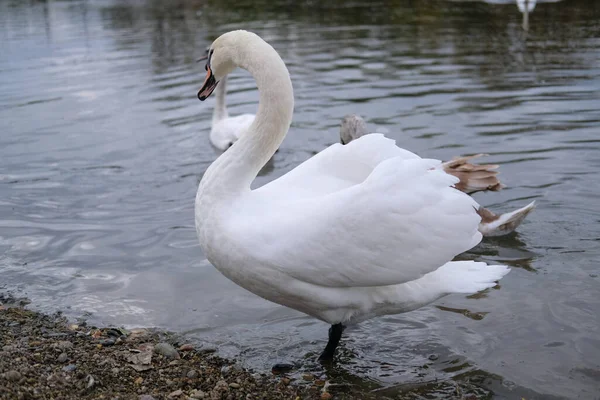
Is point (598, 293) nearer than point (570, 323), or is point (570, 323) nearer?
point (570, 323)

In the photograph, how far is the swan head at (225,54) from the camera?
4.98 m

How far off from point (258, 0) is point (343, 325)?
2542 centimetres

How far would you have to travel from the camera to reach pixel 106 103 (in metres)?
13.5

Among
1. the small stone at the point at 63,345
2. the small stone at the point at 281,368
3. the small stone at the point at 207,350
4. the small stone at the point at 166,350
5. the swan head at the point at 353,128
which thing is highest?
the swan head at the point at 353,128

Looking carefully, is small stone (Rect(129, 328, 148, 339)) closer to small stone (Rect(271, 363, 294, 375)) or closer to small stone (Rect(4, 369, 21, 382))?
small stone (Rect(271, 363, 294, 375))

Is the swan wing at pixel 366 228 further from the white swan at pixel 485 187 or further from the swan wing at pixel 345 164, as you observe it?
the white swan at pixel 485 187

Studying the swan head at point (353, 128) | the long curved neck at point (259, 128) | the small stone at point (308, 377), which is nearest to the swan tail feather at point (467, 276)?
the small stone at point (308, 377)

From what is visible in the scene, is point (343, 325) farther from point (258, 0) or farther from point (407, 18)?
point (258, 0)

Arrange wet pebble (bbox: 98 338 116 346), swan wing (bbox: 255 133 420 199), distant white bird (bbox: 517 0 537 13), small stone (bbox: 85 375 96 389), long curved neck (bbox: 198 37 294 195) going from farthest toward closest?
1. distant white bird (bbox: 517 0 537 13)
2. wet pebble (bbox: 98 338 116 346)
3. swan wing (bbox: 255 133 420 199)
4. long curved neck (bbox: 198 37 294 195)
5. small stone (bbox: 85 375 96 389)

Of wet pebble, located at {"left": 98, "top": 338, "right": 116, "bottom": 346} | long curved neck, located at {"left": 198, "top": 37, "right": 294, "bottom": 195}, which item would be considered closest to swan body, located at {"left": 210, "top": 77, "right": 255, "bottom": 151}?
wet pebble, located at {"left": 98, "top": 338, "right": 116, "bottom": 346}

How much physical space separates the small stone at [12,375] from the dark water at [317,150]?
4.99 ft

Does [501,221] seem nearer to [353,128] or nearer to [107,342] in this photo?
[353,128]

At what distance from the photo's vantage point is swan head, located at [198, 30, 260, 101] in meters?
4.98

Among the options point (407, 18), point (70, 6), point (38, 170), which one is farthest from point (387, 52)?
point (70, 6)
